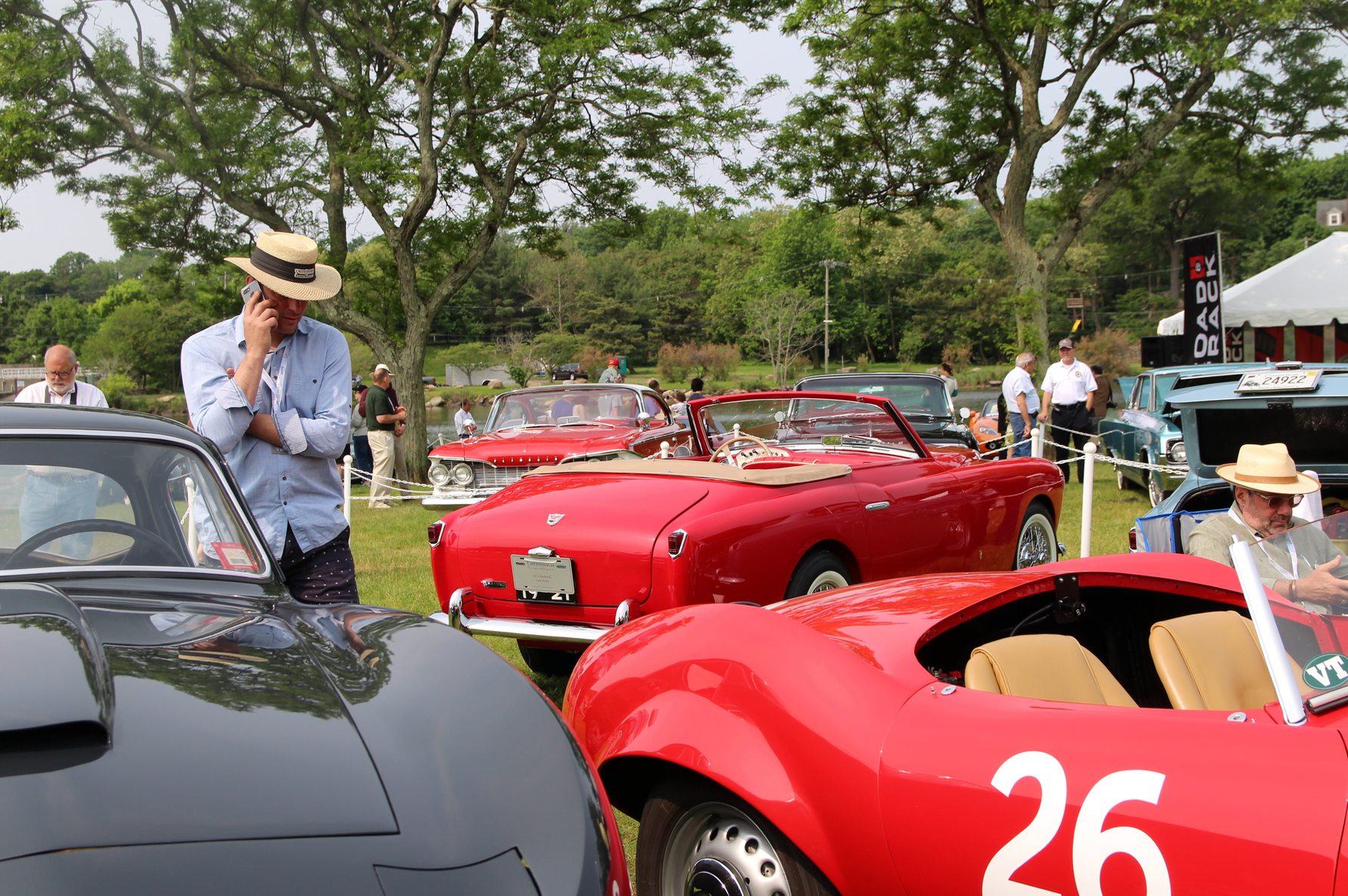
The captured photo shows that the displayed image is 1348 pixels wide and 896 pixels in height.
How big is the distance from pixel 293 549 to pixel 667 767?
1.70 meters

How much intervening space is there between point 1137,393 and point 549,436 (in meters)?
8.55

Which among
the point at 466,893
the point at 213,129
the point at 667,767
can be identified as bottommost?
the point at 667,767

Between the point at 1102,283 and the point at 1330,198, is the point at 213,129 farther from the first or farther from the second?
the point at 1330,198

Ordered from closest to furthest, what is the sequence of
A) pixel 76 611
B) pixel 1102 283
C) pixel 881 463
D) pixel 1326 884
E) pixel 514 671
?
pixel 1326 884
pixel 76 611
pixel 514 671
pixel 881 463
pixel 1102 283

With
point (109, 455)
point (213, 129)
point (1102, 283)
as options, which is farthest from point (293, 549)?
point (1102, 283)

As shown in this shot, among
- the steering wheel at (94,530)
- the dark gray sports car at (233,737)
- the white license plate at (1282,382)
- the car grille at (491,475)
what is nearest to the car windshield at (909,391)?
the car grille at (491,475)

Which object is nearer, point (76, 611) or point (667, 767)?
point (76, 611)

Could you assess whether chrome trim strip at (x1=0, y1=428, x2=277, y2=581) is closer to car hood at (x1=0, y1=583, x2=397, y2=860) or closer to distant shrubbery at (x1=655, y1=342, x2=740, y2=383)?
car hood at (x1=0, y1=583, x2=397, y2=860)

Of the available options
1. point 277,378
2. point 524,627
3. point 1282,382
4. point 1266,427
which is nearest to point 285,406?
point 277,378

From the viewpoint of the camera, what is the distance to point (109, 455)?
265 centimetres

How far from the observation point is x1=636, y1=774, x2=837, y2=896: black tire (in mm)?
2283

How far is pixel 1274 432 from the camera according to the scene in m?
6.25

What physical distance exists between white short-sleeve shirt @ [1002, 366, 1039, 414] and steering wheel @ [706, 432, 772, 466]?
318 inches

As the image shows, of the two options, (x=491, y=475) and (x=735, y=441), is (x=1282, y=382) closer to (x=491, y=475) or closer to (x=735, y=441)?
(x=735, y=441)
